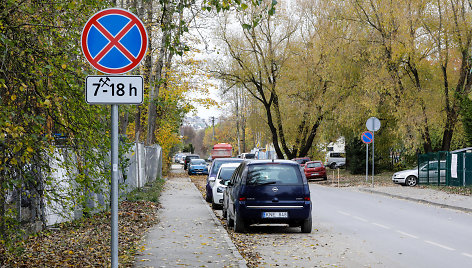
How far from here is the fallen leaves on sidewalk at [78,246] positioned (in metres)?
8.89

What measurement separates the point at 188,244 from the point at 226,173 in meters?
10.6

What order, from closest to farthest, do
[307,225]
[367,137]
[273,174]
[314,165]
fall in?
[307,225]
[273,174]
[367,137]
[314,165]

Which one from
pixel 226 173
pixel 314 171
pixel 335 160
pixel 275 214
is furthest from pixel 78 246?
pixel 335 160

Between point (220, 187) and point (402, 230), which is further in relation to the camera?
point (220, 187)

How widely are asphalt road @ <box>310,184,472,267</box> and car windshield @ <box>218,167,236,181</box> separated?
10.1ft

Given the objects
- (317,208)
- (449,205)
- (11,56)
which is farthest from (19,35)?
(449,205)

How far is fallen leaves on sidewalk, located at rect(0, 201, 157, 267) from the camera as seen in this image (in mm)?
8891

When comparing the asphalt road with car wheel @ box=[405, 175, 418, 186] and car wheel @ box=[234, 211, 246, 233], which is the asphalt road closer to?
car wheel @ box=[234, 211, 246, 233]

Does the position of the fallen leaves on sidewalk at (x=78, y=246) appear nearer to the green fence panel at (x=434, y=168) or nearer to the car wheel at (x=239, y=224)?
the car wheel at (x=239, y=224)

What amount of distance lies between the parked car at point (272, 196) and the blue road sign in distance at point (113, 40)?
8.01 meters

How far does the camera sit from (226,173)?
72.3 feet

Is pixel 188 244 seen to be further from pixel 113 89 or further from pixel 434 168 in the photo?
pixel 434 168

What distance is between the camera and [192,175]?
56125mm

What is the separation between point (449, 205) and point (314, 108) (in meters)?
21.8
